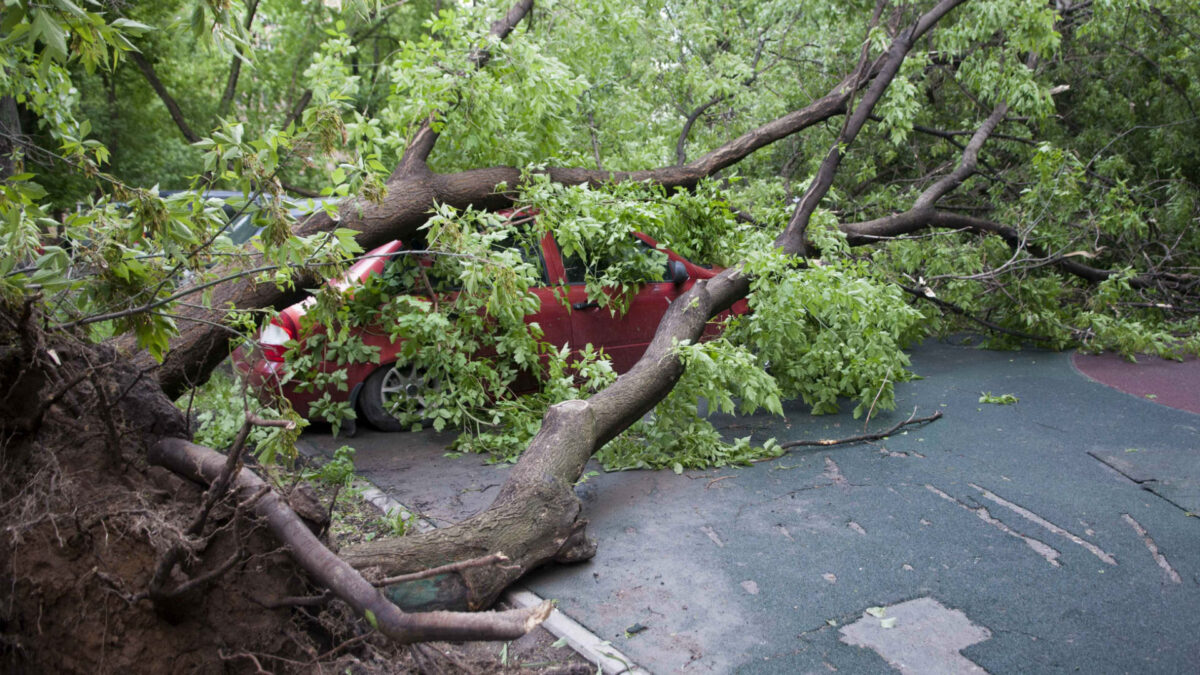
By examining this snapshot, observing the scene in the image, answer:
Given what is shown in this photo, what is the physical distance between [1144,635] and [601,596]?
2.40m

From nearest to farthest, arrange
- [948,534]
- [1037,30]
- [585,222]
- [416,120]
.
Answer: [948,534], [585,222], [416,120], [1037,30]

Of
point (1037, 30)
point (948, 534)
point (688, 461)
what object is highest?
point (1037, 30)

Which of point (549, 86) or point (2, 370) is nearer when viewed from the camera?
point (2, 370)

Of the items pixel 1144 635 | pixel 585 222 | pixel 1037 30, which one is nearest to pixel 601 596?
pixel 1144 635

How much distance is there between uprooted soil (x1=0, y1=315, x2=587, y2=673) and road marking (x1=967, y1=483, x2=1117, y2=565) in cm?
334

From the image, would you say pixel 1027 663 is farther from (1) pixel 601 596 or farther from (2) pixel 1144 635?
(1) pixel 601 596

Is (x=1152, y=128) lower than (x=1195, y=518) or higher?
higher

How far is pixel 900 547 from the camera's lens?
15.3 feet

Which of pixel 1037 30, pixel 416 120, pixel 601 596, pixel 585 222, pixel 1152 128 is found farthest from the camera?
pixel 1152 128

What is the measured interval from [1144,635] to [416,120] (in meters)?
6.07

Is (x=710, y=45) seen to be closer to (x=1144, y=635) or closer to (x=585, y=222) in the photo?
(x=585, y=222)

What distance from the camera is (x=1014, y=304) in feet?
35.0

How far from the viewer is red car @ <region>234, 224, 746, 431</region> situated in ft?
21.8

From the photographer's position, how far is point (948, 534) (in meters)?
4.85
